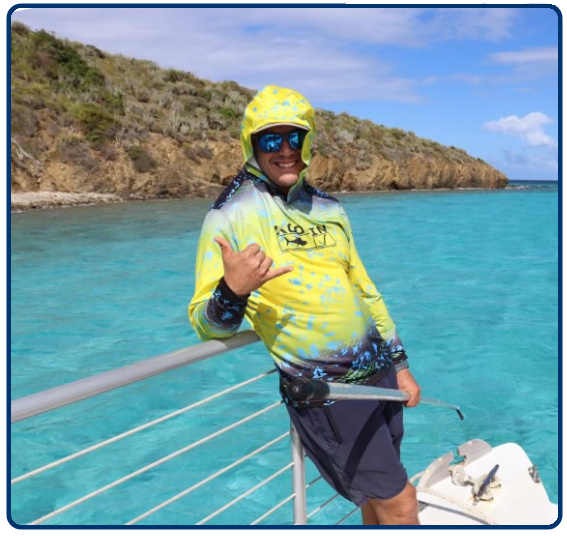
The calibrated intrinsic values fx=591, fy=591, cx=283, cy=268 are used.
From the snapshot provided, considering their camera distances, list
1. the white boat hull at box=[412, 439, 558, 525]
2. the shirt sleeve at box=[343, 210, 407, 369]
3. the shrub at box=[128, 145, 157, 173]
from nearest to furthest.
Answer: the shirt sleeve at box=[343, 210, 407, 369]
the white boat hull at box=[412, 439, 558, 525]
the shrub at box=[128, 145, 157, 173]

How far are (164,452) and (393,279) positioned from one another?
251 inches

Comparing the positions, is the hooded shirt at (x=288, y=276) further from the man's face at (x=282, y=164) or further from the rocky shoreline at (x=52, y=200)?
the rocky shoreline at (x=52, y=200)

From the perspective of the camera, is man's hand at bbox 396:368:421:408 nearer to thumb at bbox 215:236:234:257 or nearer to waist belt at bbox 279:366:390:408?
waist belt at bbox 279:366:390:408

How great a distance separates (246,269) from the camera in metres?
1.34

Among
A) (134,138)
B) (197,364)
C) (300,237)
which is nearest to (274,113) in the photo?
(300,237)

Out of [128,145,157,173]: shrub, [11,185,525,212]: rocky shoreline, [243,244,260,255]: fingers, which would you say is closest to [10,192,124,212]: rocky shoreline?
[11,185,525,212]: rocky shoreline

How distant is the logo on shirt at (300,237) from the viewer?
4.98 feet

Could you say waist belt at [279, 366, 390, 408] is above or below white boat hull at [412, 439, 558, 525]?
above

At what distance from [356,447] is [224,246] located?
0.64 metres

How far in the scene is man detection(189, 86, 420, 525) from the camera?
1.50 meters

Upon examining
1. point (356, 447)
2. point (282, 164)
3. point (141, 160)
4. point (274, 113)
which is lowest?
point (356, 447)

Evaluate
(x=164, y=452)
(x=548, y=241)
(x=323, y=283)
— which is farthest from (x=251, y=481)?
(x=548, y=241)

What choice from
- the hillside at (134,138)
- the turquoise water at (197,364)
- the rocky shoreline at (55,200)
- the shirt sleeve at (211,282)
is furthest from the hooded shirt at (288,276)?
the hillside at (134,138)

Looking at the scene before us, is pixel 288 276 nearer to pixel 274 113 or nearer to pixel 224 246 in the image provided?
pixel 224 246
